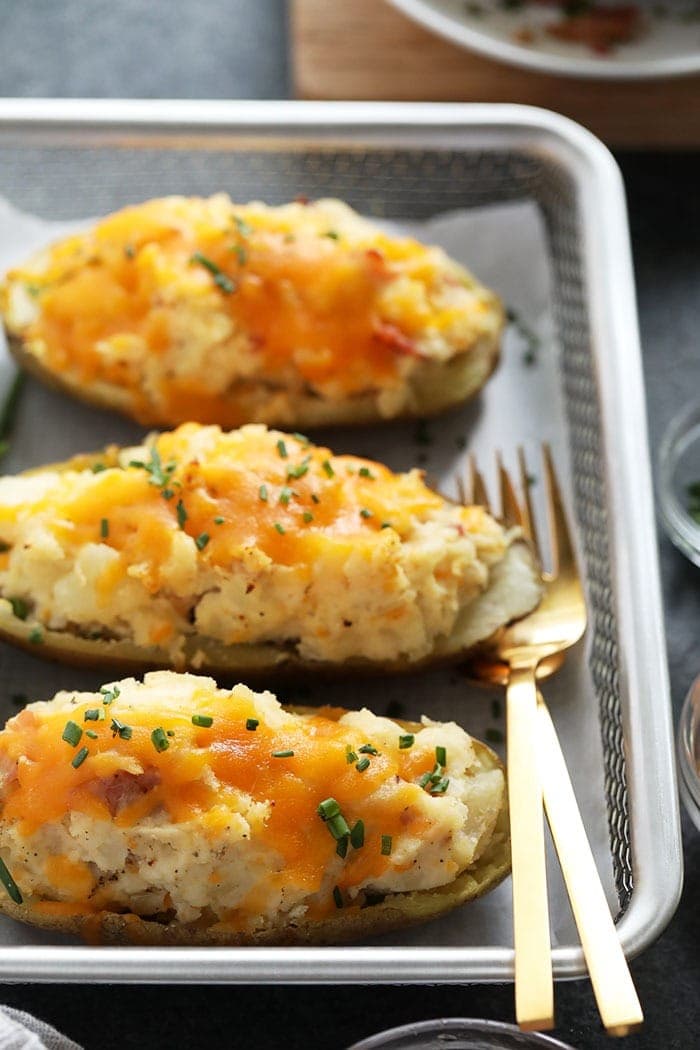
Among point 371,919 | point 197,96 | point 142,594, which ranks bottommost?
point 371,919

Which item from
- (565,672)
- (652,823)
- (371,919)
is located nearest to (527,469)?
(565,672)

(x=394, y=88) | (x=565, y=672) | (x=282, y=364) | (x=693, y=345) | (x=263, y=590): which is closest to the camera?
(x=263, y=590)

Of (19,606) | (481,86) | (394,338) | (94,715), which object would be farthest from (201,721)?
(481,86)

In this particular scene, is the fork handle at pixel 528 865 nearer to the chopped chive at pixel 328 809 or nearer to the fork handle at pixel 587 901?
the fork handle at pixel 587 901

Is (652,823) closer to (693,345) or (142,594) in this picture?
(142,594)

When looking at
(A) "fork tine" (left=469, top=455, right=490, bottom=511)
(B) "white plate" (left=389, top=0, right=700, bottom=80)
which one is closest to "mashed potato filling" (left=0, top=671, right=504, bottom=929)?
(A) "fork tine" (left=469, top=455, right=490, bottom=511)

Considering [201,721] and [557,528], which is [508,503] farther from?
[201,721]
